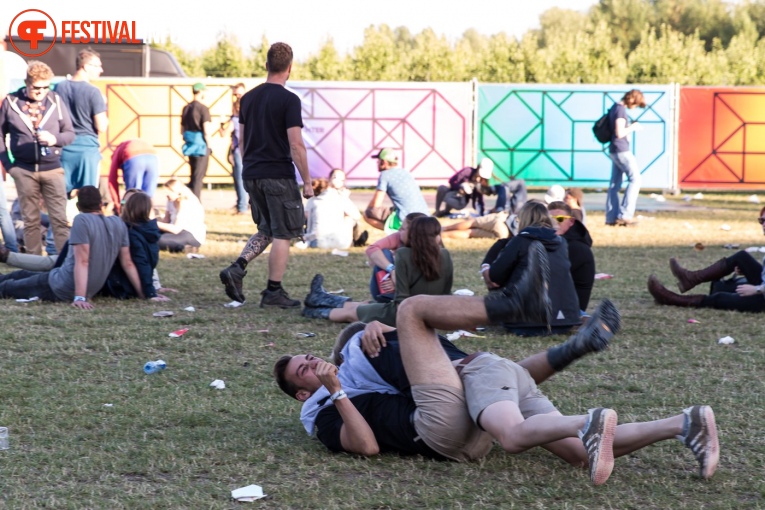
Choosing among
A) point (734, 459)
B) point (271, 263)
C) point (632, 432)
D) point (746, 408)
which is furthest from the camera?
point (271, 263)

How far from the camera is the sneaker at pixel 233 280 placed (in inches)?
303

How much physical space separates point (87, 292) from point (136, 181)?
3739mm

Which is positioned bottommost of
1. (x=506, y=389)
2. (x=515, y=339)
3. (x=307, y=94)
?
(x=515, y=339)

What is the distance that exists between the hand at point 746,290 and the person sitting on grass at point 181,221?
19.1ft

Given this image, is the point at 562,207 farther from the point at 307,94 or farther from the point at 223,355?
the point at 307,94

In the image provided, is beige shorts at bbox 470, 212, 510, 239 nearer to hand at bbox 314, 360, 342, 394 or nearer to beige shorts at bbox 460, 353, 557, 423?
beige shorts at bbox 460, 353, 557, 423

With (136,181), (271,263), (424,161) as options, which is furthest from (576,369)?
(424,161)

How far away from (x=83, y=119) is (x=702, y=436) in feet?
26.0

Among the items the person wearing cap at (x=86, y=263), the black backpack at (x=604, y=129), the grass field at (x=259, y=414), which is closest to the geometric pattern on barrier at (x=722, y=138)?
the black backpack at (x=604, y=129)

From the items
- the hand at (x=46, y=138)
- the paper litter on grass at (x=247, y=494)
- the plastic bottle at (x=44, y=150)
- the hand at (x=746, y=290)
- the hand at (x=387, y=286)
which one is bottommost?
the paper litter on grass at (x=247, y=494)

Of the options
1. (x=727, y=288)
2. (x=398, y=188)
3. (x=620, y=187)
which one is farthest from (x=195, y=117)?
(x=727, y=288)

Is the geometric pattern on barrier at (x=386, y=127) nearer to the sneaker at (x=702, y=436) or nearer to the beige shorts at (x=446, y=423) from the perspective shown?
the beige shorts at (x=446, y=423)

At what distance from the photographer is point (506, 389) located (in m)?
3.97

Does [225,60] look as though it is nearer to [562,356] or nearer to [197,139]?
[197,139]
